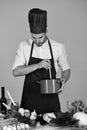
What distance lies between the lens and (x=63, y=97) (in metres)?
3.44

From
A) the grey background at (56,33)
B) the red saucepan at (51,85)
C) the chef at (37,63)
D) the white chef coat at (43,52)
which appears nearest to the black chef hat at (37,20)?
the chef at (37,63)

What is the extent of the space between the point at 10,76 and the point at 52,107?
1262mm

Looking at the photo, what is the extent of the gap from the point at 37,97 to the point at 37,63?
0.27 meters

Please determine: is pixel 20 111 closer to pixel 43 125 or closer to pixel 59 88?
pixel 43 125

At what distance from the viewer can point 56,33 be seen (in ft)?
11.1

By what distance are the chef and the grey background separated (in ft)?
3.32

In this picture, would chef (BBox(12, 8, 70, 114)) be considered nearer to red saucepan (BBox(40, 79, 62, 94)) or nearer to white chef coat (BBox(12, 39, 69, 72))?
white chef coat (BBox(12, 39, 69, 72))

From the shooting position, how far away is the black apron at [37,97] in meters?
2.21

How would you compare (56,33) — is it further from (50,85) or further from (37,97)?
(50,85)

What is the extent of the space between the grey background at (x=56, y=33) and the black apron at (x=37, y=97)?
108 centimetres

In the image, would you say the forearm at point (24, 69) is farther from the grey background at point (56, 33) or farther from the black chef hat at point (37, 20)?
the grey background at point (56, 33)

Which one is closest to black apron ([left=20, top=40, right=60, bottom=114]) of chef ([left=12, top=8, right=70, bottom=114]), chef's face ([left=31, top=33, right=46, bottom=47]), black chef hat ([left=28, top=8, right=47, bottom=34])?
chef ([left=12, top=8, right=70, bottom=114])

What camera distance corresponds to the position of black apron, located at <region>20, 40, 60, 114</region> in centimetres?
221

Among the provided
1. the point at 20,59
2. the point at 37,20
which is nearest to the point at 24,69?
the point at 20,59
